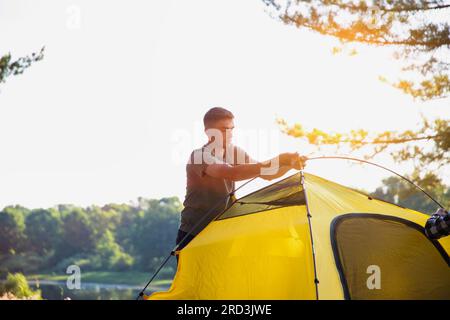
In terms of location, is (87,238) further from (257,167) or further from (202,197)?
(257,167)

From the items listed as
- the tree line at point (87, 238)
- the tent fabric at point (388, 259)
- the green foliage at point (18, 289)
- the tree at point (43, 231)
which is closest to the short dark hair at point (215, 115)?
the tent fabric at point (388, 259)

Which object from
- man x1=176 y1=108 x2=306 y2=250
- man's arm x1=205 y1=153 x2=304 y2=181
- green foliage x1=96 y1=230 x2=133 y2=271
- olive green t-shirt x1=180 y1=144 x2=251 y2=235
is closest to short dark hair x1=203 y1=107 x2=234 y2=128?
man x1=176 y1=108 x2=306 y2=250

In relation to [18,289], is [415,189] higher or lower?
higher

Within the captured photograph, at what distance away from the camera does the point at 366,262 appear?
4.85 meters

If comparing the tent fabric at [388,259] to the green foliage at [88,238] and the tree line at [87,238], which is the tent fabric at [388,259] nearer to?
the tree line at [87,238]

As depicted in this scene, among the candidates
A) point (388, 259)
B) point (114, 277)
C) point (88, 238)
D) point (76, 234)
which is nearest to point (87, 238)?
point (88, 238)

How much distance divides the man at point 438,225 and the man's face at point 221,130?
5.94 feet

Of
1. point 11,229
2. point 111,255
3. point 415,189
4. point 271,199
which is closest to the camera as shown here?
point 271,199

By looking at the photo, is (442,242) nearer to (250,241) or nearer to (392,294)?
(392,294)

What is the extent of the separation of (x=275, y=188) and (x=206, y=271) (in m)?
0.90

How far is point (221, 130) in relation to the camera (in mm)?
5477

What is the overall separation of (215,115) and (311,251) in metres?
1.47
